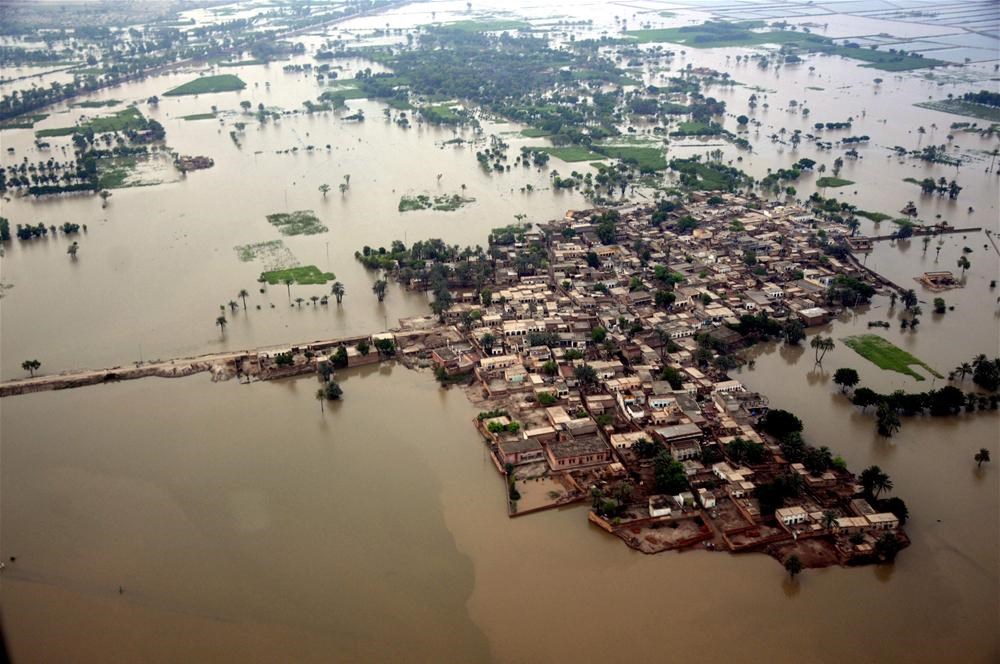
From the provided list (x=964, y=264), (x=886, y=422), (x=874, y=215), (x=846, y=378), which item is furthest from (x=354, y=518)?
(x=874, y=215)

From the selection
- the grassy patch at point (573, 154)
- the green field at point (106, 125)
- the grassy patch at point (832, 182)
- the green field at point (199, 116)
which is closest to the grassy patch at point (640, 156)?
the grassy patch at point (573, 154)

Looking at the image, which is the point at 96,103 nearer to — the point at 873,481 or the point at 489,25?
the point at 489,25

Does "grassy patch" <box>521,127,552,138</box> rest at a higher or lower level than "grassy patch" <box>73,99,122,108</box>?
lower

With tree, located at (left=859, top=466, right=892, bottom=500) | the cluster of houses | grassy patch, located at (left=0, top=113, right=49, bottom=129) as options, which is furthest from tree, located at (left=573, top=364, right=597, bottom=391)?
grassy patch, located at (left=0, top=113, right=49, bottom=129)

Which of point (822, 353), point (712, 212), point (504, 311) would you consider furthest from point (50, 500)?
point (712, 212)

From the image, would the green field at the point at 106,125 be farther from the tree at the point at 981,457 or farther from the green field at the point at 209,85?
the tree at the point at 981,457

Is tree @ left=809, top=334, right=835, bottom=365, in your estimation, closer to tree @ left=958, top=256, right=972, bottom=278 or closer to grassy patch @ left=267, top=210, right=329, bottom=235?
tree @ left=958, top=256, right=972, bottom=278

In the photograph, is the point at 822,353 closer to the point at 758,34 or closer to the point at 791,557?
the point at 791,557
